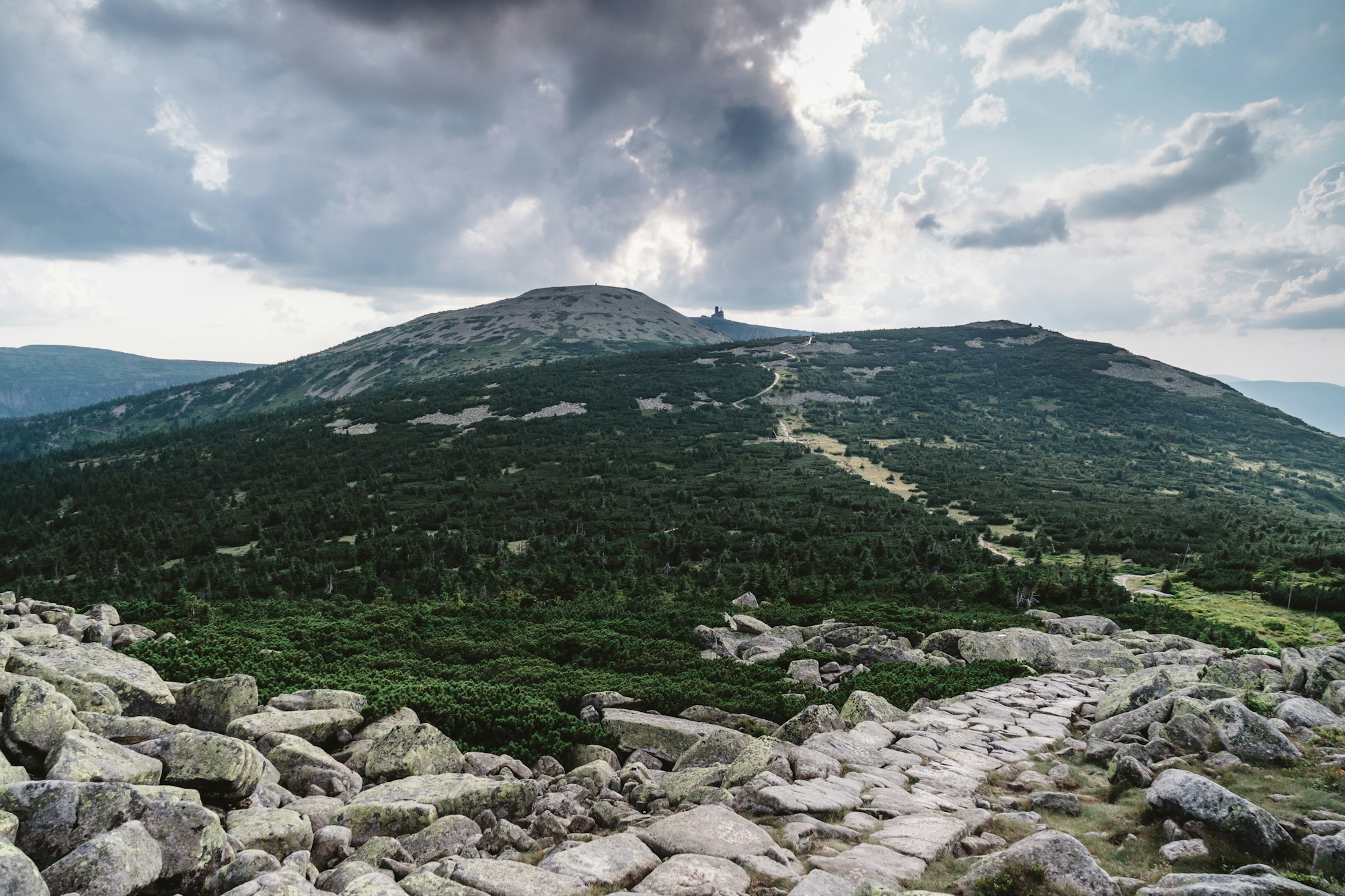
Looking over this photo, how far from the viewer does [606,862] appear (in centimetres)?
743

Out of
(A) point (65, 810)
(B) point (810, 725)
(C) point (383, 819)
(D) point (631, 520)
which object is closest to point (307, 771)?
(C) point (383, 819)

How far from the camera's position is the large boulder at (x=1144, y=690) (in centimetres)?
1382

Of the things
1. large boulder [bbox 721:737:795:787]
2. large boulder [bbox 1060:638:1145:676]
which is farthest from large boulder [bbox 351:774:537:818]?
large boulder [bbox 1060:638:1145:676]

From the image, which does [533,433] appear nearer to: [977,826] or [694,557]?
[694,557]

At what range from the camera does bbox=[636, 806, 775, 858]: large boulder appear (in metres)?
7.74

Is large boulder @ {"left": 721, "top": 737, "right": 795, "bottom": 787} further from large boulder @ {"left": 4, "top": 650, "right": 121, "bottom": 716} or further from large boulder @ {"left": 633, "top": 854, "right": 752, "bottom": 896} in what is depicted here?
large boulder @ {"left": 4, "top": 650, "right": 121, "bottom": 716}

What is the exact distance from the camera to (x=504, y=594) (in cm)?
3528

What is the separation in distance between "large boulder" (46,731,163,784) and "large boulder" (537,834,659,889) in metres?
5.10

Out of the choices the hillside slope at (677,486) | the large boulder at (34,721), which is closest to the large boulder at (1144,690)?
the large boulder at (34,721)

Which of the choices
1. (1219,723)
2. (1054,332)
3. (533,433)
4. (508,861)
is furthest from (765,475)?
(1054,332)

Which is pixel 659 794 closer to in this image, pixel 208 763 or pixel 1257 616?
pixel 208 763

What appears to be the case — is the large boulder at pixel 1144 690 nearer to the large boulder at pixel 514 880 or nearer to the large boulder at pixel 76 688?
the large boulder at pixel 514 880

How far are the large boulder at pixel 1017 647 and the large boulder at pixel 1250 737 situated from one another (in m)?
9.37

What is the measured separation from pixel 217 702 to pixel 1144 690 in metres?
19.6
